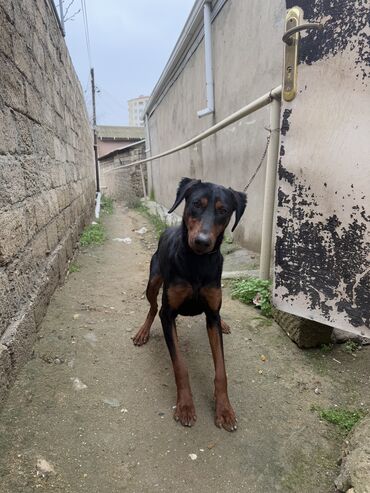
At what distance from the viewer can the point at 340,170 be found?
71.9 inches

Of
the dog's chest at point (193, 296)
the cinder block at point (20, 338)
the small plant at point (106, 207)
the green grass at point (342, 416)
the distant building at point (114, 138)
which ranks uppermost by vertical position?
the distant building at point (114, 138)

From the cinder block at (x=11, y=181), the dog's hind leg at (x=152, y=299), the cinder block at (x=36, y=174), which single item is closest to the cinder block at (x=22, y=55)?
the cinder block at (x=36, y=174)

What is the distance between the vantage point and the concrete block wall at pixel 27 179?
82.2 inches

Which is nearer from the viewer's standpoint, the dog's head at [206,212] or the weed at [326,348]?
the dog's head at [206,212]

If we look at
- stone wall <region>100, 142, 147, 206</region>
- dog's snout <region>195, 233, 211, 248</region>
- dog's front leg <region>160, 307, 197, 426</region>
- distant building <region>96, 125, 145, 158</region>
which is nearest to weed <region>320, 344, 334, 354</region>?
dog's front leg <region>160, 307, 197, 426</region>

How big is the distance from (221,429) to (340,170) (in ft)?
5.00

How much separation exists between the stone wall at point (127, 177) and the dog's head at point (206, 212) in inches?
439

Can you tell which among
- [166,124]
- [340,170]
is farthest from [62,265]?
[166,124]

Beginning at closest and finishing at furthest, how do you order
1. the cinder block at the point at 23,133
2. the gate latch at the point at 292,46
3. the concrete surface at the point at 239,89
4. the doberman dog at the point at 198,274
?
the gate latch at the point at 292,46, the doberman dog at the point at 198,274, the cinder block at the point at 23,133, the concrete surface at the point at 239,89

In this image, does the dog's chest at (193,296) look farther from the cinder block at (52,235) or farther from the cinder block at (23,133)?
the cinder block at (52,235)

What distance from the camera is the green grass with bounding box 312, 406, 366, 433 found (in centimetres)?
189

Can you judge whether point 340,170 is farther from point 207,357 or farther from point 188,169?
point 188,169

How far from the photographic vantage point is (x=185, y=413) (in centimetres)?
196

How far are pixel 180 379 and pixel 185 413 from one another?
0.61ft
